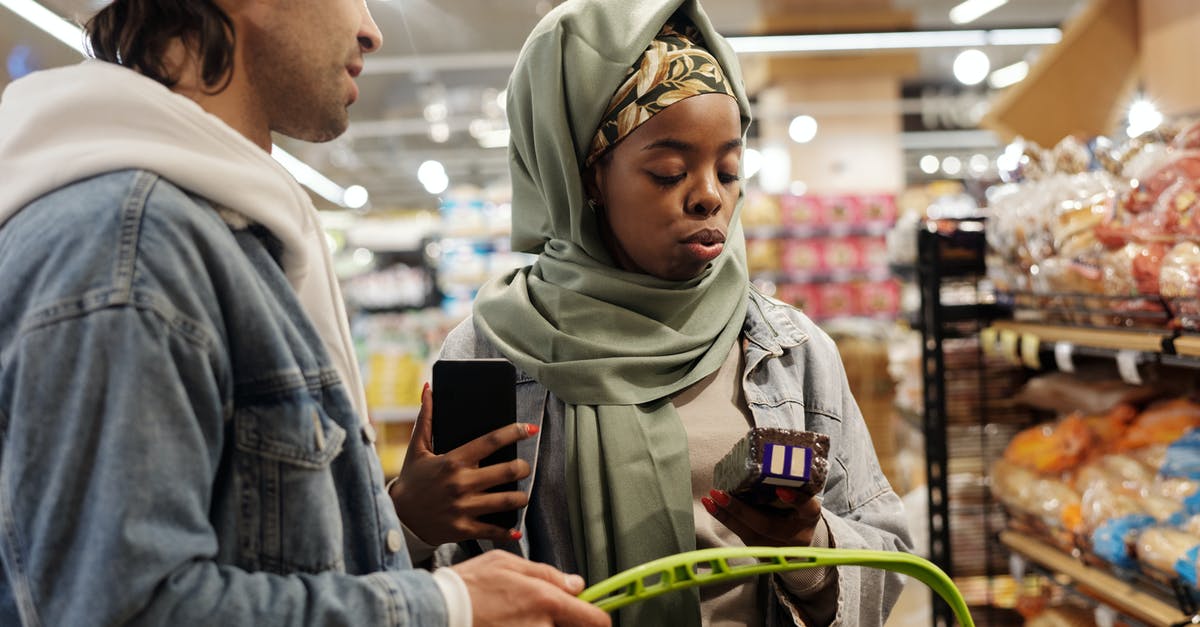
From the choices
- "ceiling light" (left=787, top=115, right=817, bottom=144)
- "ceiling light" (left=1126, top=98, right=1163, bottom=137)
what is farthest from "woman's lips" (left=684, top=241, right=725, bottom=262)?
"ceiling light" (left=787, top=115, right=817, bottom=144)

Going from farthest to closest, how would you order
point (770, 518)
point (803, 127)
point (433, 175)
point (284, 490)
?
1. point (433, 175)
2. point (803, 127)
3. point (770, 518)
4. point (284, 490)

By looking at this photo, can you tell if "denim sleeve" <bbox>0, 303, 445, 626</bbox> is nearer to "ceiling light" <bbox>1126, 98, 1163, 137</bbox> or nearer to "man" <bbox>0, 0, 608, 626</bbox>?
"man" <bbox>0, 0, 608, 626</bbox>

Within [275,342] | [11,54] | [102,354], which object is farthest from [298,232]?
[11,54]

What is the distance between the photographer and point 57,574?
0.74m

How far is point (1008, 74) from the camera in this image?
13070mm

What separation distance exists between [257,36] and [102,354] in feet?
1.22

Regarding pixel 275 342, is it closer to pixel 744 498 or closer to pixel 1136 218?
pixel 744 498

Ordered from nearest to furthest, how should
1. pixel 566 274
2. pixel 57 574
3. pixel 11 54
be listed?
pixel 57 574 → pixel 566 274 → pixel 11 54

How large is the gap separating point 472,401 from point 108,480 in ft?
1.77

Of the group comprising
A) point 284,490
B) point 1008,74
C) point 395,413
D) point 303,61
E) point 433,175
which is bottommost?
point 395,413

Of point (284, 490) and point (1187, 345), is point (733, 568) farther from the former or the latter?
point (1187, 345)

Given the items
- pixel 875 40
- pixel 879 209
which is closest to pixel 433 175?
pixel 879 209

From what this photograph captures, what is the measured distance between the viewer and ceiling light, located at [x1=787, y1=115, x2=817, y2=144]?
11820mm

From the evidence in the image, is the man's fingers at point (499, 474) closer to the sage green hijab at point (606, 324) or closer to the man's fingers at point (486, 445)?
the man's fingers at point (486, 445)
